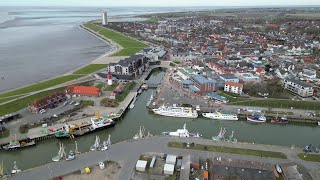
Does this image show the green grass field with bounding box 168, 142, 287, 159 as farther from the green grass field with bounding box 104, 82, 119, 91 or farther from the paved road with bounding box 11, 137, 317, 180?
the green grass field with bounding box 104, 82, 119, 91

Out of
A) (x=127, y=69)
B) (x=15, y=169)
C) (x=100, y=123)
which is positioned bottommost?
(x=15, y=169)

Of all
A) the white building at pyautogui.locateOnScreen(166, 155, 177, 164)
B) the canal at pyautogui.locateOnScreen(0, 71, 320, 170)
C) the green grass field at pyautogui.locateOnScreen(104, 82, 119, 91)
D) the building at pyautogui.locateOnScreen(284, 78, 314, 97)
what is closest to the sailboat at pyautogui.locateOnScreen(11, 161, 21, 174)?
the canal at pyautogui.locateOnScreen(0, 71, 320, 170)

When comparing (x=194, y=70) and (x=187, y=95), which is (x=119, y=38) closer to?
(x=194, y=70)

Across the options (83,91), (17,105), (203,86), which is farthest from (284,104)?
(17,105)

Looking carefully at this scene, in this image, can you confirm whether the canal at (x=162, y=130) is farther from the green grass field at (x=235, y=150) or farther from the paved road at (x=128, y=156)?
the green grass field at (x=235, y=150)

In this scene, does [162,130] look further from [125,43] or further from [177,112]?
[125,43]

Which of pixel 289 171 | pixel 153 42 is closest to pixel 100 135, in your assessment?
pixel 289 171
